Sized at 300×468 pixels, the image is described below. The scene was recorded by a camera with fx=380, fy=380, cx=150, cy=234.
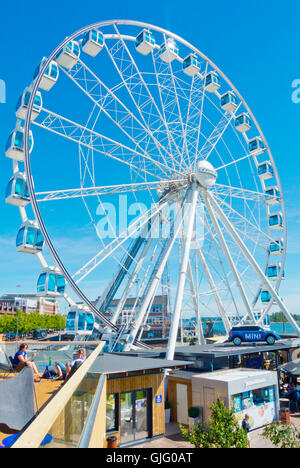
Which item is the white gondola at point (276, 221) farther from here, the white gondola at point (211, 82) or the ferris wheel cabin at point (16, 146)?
the ferris wheel cabin at point (16, 146)

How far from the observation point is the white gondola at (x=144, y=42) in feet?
68.0

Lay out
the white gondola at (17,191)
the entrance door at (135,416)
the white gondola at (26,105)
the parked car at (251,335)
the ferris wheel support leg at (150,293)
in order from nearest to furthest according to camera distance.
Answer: the entrance door at (135,416)
the white gondola at (17,191)
the white gondola at (26,105)
the ferris wheel support leg at (150,293)
the parked car at (251,335)

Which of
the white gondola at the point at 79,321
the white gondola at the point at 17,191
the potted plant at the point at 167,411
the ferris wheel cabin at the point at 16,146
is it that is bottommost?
the potted plant at the point at 167,411

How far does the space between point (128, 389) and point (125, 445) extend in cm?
175

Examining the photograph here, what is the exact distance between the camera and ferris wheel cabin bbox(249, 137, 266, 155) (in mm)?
26109

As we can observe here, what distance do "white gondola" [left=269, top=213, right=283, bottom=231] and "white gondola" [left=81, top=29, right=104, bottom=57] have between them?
15737 mm

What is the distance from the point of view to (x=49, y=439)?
2115mm

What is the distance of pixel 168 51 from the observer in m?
21.7

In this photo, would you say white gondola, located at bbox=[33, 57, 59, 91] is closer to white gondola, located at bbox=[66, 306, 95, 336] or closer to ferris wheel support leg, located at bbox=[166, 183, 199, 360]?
ferris wheel support leg, located at bbox=[166, 183, 199, 360]

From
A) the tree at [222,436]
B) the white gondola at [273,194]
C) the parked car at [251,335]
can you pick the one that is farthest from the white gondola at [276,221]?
the tree at [222,436]

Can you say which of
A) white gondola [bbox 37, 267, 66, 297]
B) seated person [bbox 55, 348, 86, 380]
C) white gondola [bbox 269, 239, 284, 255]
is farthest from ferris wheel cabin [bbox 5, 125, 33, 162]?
white gondola [bbox 269, 239, 284, 255]

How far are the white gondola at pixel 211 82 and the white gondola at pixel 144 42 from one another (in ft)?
14.5
